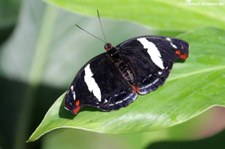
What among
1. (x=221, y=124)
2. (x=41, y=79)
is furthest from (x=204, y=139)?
(x=41, y=79)

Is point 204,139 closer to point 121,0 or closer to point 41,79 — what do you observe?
point 121,0

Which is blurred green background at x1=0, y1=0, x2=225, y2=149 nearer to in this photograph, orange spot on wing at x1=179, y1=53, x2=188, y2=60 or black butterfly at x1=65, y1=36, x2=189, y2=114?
black butterfly at x1=65, y1=36, x2=189, y2=114

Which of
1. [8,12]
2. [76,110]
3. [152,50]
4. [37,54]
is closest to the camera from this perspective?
[76,110]

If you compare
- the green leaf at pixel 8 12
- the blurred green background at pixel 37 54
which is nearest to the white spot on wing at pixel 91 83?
the blurred green background at pixel 37 54

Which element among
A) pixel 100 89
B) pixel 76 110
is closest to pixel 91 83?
pixel 100 89

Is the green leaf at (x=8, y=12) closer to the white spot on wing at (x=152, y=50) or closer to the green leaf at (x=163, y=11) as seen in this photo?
the green leaf at (x=163, y=11)

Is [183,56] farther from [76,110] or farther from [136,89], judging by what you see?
[76,110]

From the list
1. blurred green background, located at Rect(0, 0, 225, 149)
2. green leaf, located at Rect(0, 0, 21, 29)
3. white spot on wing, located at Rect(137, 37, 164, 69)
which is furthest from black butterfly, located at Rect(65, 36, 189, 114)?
green leaf, located at Rect(0, 0, 21, 29)
